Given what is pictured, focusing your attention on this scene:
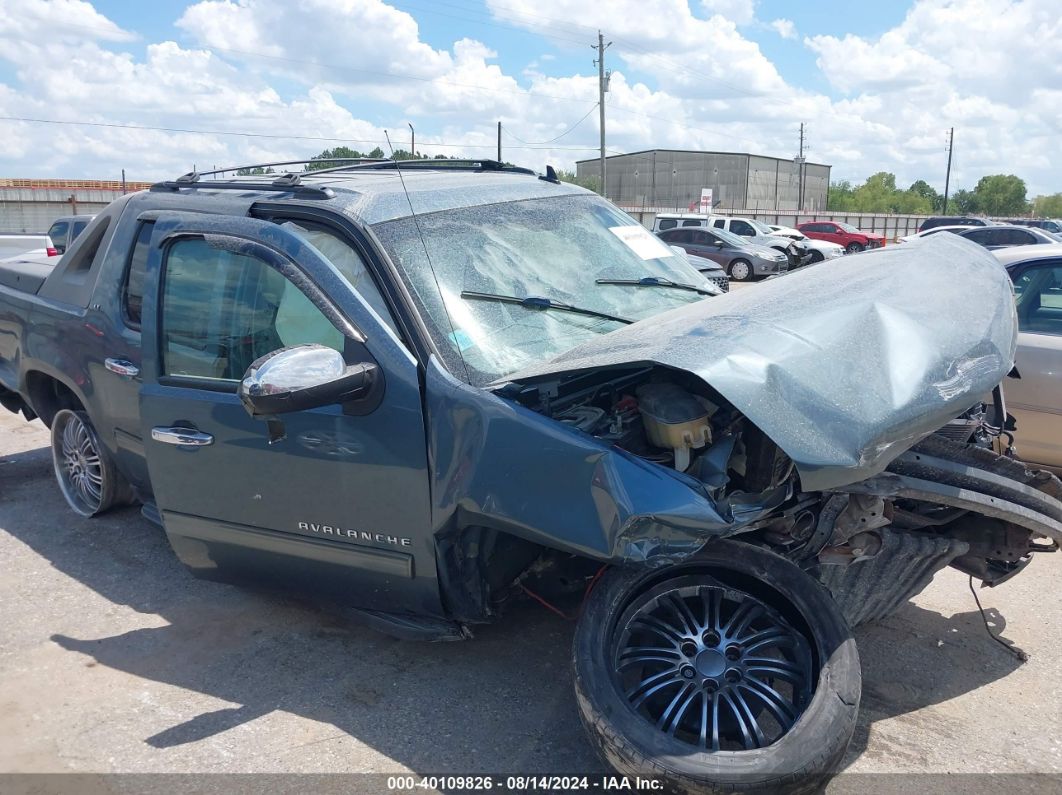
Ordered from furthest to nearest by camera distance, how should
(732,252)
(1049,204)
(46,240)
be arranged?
(1049,204) < (732,252) < (46,240)

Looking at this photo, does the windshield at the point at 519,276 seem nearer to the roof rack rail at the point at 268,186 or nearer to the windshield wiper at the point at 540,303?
the windshield wiper at the point at 540,303

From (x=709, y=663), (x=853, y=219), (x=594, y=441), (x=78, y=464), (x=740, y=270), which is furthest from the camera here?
(x=853, y=219)

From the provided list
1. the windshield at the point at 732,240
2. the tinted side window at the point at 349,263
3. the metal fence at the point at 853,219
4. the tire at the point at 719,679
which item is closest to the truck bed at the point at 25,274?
the tinted side window at the point at 349,263

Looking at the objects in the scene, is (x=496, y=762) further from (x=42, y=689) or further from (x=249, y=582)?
(x=42, y=689)

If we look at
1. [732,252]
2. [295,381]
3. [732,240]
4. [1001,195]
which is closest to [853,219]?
[732,240]

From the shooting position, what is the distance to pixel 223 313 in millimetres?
3664

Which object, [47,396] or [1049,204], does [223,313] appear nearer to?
[47,396]

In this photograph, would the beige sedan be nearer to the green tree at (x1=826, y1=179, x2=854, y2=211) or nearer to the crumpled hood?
the crumpled hood

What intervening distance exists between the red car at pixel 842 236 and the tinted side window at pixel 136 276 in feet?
111

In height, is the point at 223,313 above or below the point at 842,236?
above

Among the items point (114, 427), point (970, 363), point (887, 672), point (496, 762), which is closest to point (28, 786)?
point (496, 762)

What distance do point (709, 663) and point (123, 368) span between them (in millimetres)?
2998

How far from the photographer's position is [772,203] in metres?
78.9

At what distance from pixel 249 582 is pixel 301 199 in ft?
5.25
